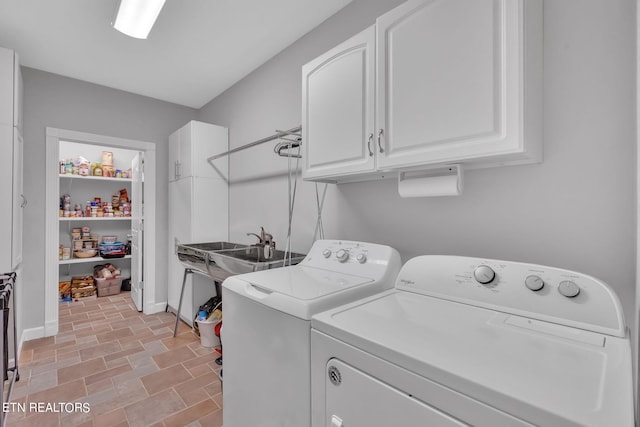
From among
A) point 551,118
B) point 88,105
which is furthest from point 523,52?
point 88,105

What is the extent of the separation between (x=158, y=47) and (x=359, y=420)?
117 inches

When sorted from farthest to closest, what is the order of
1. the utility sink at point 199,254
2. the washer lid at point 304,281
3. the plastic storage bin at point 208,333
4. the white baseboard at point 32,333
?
Answer: the white baseboard at point 32,333, the plastic storage bin at point 208,333, the utility sink at point 199,254, the washer lid at point 304,281

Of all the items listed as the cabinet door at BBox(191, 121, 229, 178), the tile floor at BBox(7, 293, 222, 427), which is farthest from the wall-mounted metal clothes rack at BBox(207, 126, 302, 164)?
the tile floor at BBox(7, 293, 222, 427)

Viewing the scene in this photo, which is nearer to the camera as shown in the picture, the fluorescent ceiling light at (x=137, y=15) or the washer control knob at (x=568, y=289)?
the washer control knob at (x=568, y=289)

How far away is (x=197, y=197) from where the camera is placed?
3.14m

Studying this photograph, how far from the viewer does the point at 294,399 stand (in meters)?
1.07

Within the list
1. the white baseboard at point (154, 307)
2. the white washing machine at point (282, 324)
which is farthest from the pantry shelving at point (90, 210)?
the white washing machine at point (282, 324)

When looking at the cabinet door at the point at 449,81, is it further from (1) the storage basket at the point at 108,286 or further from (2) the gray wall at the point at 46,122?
(1) the storage basket at the point at 108,286

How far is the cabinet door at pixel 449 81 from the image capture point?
998 millimetres

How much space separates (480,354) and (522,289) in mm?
421

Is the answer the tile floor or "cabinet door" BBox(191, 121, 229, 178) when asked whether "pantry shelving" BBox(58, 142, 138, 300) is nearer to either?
the tile floor

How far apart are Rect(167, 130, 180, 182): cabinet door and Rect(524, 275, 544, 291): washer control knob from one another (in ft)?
11.3

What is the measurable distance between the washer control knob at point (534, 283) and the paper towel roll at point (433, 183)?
1.31 feet

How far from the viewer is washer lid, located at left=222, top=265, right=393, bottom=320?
110cm
